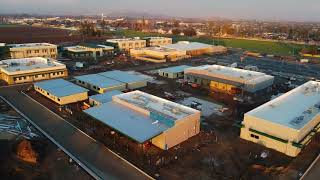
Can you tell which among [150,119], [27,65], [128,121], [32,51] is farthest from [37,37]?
[150,119]

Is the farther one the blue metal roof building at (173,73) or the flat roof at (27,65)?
the blue metal roof building at (173,73)

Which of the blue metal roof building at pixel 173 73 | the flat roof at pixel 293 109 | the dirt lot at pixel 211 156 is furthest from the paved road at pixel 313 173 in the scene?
the blue metal roof building at pixel 173 73

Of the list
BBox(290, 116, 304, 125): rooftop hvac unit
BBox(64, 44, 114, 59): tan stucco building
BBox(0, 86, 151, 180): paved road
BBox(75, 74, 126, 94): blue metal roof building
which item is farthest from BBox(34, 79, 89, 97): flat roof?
BBox(64, 44, 114, 59): tan stucco building

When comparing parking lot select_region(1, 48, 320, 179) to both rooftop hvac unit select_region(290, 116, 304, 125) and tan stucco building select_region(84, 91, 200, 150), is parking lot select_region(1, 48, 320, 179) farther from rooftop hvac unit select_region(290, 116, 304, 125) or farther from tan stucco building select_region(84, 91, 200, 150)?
rooftop hvac unit select_region(290, 116, 304, 125)

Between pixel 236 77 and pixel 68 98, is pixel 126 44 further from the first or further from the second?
pixel 68 98

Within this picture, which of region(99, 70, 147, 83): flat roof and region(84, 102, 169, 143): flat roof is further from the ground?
region(99, 70, 147, 83): flat roof

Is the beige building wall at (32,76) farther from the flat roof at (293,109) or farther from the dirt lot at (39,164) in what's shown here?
the flat roof at (293,109)
